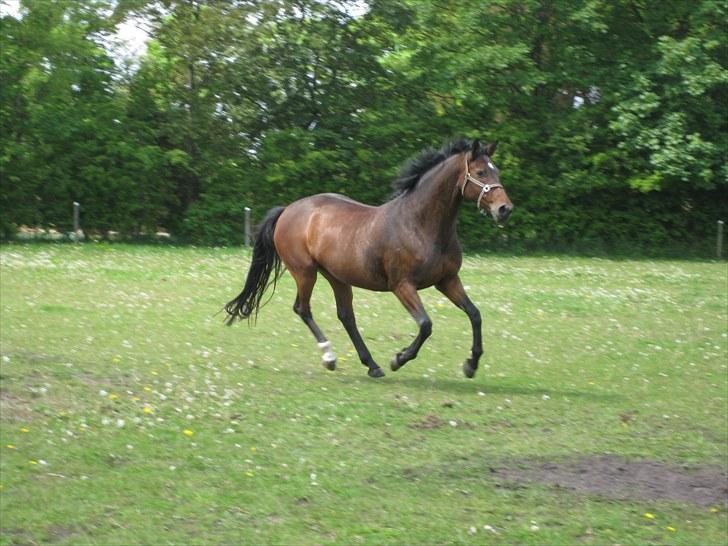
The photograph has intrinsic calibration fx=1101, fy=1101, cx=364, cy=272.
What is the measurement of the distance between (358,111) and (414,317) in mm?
23549

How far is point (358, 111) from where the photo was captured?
34594 mm

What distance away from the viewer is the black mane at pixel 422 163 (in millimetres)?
11828

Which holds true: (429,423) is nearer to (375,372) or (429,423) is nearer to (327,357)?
(375,372)

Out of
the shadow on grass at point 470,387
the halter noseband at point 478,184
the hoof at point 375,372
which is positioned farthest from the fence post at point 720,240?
the halter noseband at point 478,184

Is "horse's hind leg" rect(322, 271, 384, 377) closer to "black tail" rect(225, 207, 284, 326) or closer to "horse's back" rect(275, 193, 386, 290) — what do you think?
"horse's back" rect(275, 193, 386, 290)

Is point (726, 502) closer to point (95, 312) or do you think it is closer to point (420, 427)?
point (420, 427)

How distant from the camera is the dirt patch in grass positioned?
8.72 m

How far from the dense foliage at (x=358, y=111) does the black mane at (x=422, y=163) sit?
20.5 m

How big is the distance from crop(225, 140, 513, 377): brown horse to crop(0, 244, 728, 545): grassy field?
0.76 m

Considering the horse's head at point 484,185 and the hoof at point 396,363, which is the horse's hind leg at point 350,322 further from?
the horse's head at point 484,185

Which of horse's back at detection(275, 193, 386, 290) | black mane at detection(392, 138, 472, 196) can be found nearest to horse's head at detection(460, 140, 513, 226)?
black mane at detection(392, 138, 472, 196)

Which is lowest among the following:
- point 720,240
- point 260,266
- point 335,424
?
point 335,424

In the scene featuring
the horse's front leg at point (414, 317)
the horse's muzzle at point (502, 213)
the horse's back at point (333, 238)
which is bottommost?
the horse's front leg at point (414, 317)

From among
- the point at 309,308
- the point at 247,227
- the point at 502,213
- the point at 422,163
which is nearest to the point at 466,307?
the point at 502,213
